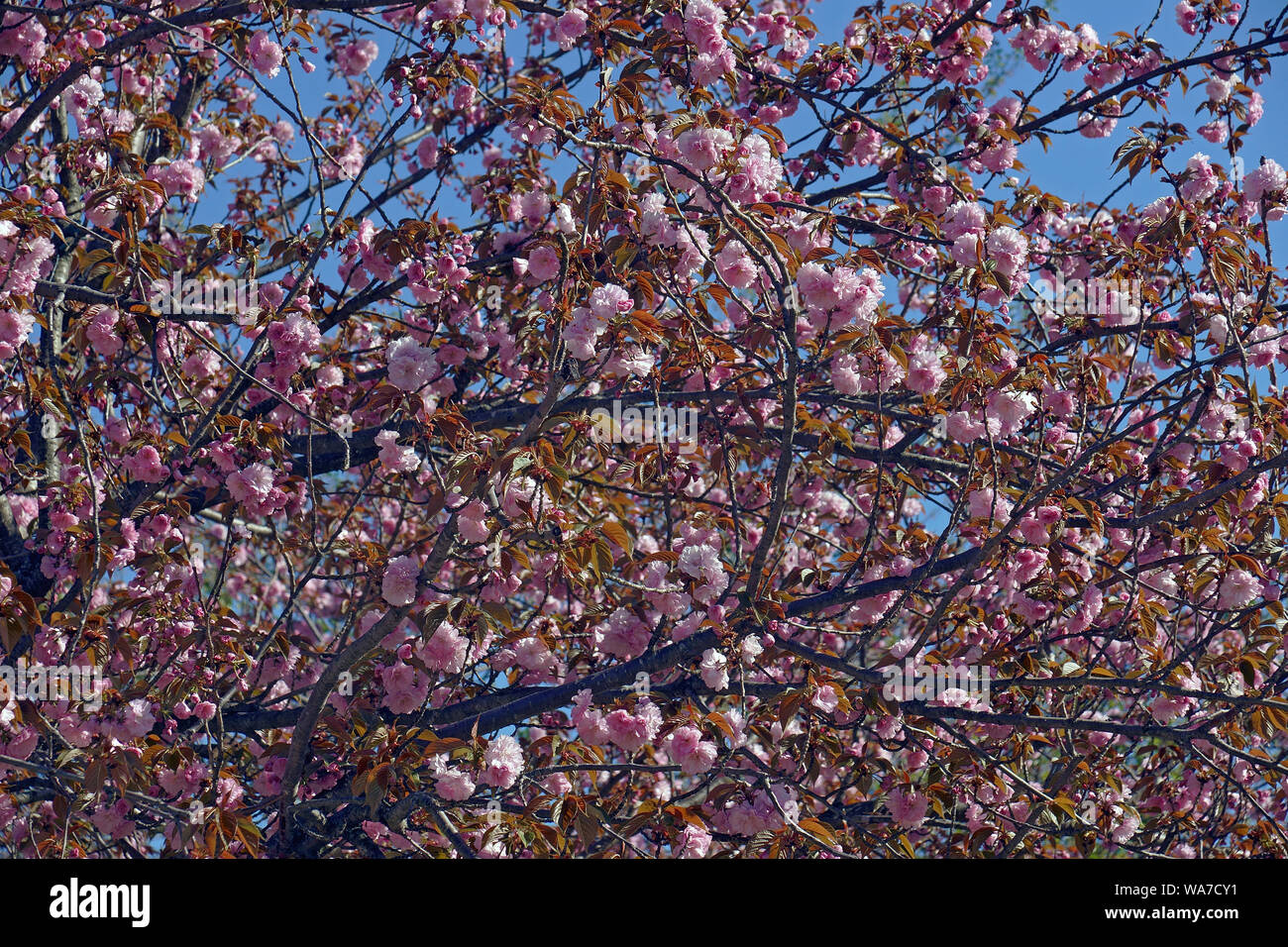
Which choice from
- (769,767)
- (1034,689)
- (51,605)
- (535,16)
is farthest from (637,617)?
(535,16)

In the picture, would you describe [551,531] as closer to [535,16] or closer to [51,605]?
[51,605]

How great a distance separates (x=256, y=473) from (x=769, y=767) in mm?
1890

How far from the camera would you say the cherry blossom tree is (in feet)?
10.2

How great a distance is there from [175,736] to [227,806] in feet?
1.28

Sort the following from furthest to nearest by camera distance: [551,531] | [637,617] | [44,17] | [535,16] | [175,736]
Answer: [535,16]
[44,17]
[637,617]
[175,736]
[551,531]

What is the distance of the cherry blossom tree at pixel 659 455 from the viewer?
3105mm

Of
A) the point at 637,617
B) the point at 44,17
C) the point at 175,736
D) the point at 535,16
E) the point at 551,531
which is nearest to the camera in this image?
the point at 551,531

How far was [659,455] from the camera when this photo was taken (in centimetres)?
363
